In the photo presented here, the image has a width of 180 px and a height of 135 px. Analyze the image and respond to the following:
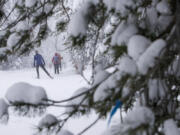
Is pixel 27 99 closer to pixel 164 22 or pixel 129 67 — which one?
pixel 129 67

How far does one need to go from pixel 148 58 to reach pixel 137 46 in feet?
0.43

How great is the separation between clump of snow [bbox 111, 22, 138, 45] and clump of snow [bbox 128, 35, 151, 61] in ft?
0.43

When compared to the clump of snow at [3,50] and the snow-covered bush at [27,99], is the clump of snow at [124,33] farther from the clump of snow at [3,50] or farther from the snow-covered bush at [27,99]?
the clump of snow at [3,50]

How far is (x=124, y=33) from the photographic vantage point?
1496 mm

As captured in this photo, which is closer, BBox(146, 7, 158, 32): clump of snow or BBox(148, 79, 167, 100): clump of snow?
BBox(148, 79, 167, 100): clump of snow

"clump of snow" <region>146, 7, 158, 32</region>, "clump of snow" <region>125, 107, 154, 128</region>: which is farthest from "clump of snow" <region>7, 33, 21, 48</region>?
"clump of snow" <region>125, 107, 154, 128</region>

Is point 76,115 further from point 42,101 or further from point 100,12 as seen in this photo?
point 100,12

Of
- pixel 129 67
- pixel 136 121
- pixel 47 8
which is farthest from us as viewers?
pixel 47 8

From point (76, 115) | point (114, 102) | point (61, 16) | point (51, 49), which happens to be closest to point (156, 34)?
point (114, 102)

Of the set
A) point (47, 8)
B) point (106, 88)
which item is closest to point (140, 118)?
point (106, 88)

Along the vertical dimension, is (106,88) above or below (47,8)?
below

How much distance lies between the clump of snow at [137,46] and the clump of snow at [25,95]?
1.98ft

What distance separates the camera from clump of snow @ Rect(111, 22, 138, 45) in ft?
4.85

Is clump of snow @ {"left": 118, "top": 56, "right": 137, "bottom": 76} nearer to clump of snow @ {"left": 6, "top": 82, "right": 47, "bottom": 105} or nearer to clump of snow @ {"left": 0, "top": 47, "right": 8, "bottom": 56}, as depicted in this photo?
clump of snow @ {"left": 6, "top": 82, "right": 47, "bottom": 105}
